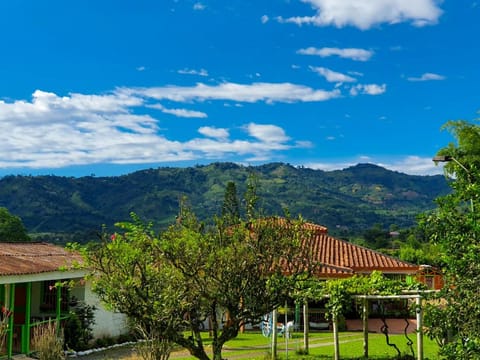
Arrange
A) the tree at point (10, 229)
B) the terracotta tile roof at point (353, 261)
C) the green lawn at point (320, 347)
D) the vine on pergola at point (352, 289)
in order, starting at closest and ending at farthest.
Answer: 1. the vine on pergola at point (352, 289)
2. the green lawn at point (320, 347)
3. the terracotta tile roof at point (353, 261)
4. the tree at point (10, 229)

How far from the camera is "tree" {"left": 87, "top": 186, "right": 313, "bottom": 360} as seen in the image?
1052cm

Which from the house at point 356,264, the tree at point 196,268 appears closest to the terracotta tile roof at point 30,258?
the tree at point 196,268

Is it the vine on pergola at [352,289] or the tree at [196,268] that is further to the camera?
the vine on pergola at [352,289]

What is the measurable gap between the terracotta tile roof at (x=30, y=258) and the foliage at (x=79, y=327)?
1740mm

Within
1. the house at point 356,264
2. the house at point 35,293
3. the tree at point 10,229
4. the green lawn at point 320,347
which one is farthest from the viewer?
the tree at point 10,229

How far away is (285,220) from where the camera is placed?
11109mm

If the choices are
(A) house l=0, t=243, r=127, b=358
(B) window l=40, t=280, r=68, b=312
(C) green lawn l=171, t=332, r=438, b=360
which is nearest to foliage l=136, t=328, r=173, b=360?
(A) house l=0, t=243, r=127, b=358

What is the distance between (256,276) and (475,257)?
3975mm

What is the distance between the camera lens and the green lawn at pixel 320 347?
1783 cm

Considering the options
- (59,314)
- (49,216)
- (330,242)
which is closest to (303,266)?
(59,314)

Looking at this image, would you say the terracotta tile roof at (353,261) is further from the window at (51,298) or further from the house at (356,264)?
the window at (51,298)

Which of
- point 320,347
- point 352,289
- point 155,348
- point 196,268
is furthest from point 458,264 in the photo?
point 320,347

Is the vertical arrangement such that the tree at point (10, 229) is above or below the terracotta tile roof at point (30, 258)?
above

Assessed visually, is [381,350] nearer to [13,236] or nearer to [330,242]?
[330,242]
